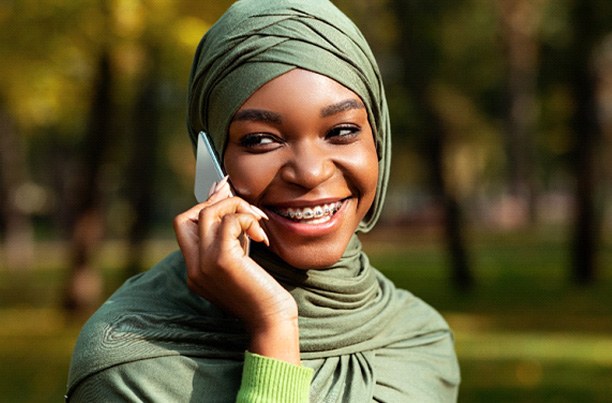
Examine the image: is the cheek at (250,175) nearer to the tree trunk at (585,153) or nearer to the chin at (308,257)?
the chin at (308,257)

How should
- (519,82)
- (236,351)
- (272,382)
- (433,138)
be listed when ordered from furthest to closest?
(519,82), (433,138), (236,351), (272,382)

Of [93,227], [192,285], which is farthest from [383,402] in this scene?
[93,227]

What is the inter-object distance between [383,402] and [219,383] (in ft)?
1.42

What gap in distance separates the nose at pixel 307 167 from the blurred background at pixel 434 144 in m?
6.36

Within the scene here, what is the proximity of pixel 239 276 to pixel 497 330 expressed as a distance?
34.1 ft

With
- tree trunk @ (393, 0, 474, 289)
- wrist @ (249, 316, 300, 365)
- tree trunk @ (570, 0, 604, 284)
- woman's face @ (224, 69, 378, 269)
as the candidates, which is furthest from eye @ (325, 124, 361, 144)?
tree trunk @ (570, 0, 604, 284)

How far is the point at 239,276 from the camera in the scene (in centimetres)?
214

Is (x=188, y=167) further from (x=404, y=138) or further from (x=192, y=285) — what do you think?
(x=192, y=285)

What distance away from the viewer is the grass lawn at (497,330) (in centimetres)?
878

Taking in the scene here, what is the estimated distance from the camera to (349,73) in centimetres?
231

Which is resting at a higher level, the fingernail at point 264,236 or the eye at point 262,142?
the eye at point 262,142

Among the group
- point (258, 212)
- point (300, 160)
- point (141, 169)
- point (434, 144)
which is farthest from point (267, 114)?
point (141, 169)

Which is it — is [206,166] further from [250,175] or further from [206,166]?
[250,175]

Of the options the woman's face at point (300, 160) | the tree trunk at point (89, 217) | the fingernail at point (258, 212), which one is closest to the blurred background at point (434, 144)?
the tree trunk at point (89, 217)
